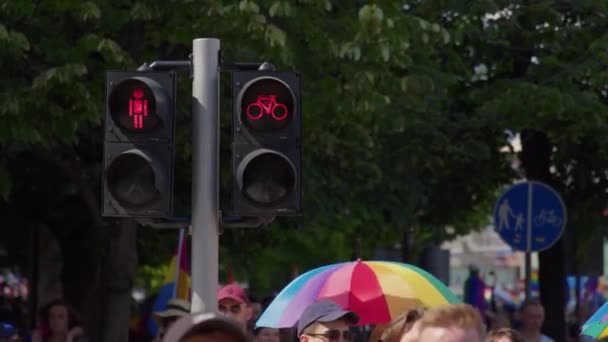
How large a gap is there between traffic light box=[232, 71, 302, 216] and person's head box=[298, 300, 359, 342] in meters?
0.63

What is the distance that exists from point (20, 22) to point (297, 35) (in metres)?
2.47

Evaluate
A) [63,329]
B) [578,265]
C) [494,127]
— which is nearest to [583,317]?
[578,265]

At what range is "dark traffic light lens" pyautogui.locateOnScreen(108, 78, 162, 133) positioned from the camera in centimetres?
819

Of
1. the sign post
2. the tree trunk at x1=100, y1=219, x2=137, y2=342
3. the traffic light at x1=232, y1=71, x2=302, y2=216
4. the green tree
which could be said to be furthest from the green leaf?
the traffic light at x1=232, y1=71, x2=302, y2=216

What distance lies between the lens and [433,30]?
15539mm

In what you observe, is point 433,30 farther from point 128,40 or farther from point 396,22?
point 128,40

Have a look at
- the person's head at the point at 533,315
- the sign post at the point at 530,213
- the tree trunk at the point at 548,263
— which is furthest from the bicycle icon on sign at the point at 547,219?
the tree trunk at the point at 548,263

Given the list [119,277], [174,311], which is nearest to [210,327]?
[174,311]

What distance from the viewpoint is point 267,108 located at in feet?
27.2

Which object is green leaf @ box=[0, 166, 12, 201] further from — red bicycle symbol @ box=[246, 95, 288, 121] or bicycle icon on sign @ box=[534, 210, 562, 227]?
red bicycle symbol @ box=[246, 95, 288, 121]

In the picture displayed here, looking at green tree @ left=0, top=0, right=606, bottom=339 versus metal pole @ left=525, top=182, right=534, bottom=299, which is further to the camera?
metal pole @ left=525, top=182, right=534, bottom=299

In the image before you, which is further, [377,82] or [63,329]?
[377,82]

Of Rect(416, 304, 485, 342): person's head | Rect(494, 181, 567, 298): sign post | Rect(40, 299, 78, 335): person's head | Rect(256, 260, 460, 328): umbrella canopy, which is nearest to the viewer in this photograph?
Rect(416, 304, 485, 342): person's head

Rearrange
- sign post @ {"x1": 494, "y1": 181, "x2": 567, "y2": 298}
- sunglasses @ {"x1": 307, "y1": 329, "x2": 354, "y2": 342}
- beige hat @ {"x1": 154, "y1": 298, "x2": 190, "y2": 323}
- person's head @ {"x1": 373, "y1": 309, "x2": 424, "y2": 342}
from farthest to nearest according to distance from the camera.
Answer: sign post @ {"x1": 494, "y1": 181, "x2": 567, "y2": 298}, beige hat @ {"x1": 154, "y1": 298, "x2": 190, "y2": 323}, sunglasses @ {"x1": 307, "y1": 329, "x2": 354, "y2": 342}, person's head @ {"x1": 373, "y1": 309, "x2": 424, "y2": 342}
